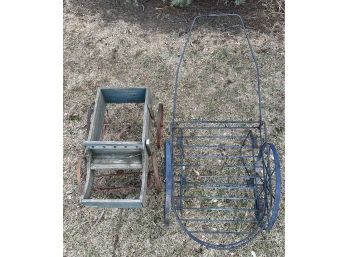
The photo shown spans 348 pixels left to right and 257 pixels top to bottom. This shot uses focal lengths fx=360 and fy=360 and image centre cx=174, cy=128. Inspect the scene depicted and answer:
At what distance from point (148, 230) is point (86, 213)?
0.63 meters

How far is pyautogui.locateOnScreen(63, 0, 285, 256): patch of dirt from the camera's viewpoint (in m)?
3.29

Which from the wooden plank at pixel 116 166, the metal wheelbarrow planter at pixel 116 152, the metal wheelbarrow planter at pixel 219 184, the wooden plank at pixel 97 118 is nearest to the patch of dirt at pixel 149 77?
the metal wheelbarrow planter at pixel 219 184

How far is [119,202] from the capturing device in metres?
2.79

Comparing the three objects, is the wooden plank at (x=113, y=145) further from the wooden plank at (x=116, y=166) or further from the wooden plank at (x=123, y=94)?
the wooden plank at (x=123, y=94)

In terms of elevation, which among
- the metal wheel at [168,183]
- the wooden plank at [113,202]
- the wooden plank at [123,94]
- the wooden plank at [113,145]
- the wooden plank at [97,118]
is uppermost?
the wooden plank at [123,94]

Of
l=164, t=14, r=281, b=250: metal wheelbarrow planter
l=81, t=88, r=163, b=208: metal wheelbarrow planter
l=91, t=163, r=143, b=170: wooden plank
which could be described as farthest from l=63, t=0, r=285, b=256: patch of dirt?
l=91, t=163, r=143, b=170: wooden plank

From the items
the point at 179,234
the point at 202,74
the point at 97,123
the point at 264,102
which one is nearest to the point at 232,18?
the point at 202,74

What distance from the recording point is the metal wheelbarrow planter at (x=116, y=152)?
2.84 m

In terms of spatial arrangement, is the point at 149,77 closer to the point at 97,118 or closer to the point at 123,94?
the point at 123,94

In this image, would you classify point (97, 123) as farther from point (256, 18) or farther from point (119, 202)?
point (256, 18)

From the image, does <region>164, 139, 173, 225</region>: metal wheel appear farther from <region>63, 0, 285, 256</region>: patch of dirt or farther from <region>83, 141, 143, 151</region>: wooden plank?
<region>63, 0, 285, 256</region>: patch of dirt

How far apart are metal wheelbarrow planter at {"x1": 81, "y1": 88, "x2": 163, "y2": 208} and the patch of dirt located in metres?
0.42

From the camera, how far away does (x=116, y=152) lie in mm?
3039

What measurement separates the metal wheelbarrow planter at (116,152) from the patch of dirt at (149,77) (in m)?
0.42
